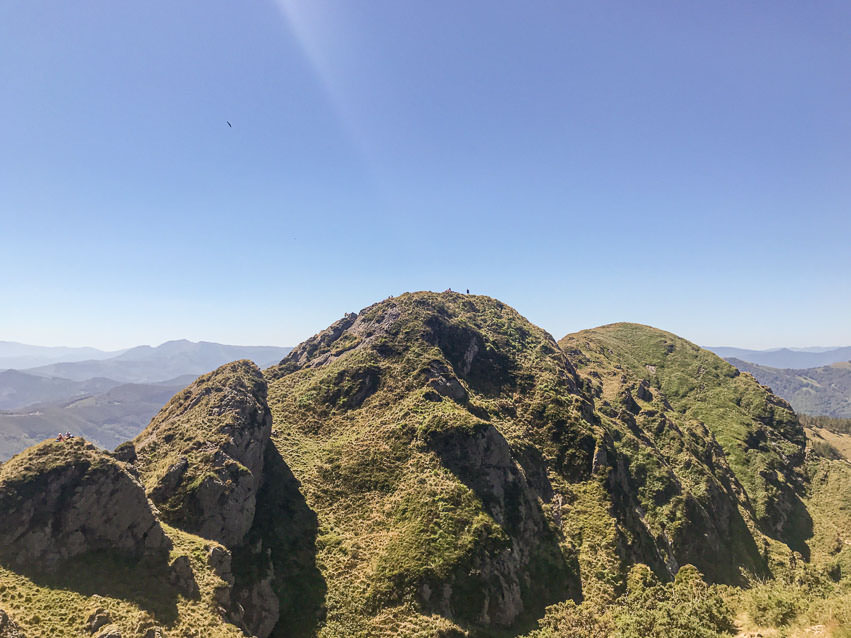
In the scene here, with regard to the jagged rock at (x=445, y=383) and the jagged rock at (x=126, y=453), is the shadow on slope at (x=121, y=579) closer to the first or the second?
the jagged rock at (x=126, y=453)

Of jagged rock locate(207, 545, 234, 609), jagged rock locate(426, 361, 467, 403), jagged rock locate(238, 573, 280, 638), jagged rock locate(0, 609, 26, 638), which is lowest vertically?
jagged rock locate(238, 573, 280, 638)

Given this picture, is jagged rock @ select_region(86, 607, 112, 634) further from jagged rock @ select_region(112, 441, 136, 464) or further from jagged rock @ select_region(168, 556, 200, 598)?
jagged rock @ select_region(112, 441, 136, 464)

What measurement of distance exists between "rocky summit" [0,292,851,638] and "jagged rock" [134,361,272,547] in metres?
0.30

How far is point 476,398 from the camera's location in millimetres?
83938

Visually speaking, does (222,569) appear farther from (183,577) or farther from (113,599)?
(113,599)

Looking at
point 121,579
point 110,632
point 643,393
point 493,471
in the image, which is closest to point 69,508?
point 121,579

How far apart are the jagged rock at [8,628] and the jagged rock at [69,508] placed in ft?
24.7

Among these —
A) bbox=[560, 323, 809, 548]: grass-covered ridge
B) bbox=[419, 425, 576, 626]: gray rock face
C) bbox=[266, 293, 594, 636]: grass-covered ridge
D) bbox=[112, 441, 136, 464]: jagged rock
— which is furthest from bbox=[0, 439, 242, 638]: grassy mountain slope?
bbox=[560, 323, 809, 548]: grass-covered ridge

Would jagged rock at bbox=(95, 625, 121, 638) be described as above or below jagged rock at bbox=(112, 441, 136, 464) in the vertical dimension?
below

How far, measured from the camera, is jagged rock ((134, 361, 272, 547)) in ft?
151

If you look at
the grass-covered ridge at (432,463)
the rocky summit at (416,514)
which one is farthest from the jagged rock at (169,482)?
the grass-covered ridge at (432,463)

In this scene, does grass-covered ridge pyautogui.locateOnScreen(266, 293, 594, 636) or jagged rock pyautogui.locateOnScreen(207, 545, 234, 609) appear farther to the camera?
grass-covered ridge pyautogui.locateOnScreen(266, 293, 594, 636)

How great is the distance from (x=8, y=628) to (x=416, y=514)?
38751 millimetres

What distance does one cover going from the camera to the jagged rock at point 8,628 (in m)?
24.3
